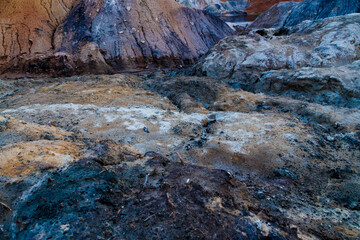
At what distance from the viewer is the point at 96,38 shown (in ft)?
39.7

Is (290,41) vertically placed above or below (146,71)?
above

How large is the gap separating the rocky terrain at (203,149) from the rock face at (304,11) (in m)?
10.6

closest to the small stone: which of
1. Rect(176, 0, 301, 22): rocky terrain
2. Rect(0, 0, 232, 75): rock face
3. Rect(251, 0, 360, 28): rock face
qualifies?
Rect(0, 0, 232, 75): rock face

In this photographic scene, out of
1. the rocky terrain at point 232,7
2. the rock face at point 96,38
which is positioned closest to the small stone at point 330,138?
the rock face at point 96,38

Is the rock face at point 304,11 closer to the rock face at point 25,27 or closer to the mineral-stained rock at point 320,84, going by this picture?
the mineral-stained rock at point 320,84

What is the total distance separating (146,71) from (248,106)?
7775 millimetres

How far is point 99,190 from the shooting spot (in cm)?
205

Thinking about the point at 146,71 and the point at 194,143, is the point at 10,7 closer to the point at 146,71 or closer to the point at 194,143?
the point at 146,71

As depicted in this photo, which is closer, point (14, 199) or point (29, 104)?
point (14, 199)

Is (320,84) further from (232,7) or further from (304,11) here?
(232,7)

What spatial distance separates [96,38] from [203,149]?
1114 centimetres

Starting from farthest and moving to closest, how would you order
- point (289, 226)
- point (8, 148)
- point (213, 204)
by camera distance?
point (8, 148)
point (213, 204)
point (289, 226)

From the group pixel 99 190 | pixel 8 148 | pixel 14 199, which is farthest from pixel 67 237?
pixel 8 148

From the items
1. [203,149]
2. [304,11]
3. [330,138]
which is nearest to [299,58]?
[330,138]
